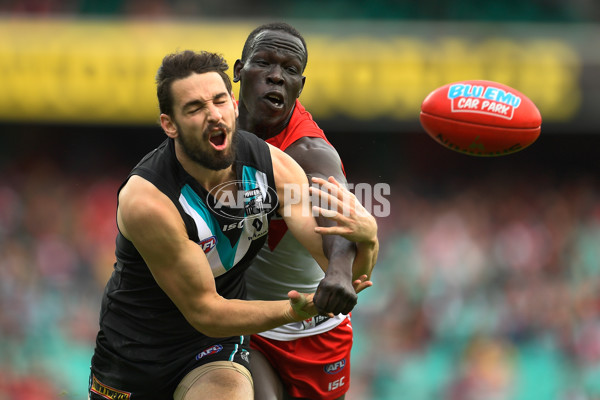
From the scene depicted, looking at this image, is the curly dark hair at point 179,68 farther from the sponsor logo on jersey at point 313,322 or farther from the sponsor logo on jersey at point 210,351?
the sponsor logo on jersey at point 313,322

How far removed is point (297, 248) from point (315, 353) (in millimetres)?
732

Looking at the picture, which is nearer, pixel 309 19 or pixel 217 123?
pixel 217 123

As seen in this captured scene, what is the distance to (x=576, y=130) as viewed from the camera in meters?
14.4

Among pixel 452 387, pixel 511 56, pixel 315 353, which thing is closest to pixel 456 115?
pixel 315 353

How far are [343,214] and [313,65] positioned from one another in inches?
390

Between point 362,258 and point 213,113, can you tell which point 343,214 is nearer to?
point 362,258

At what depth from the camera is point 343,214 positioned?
4.27 m

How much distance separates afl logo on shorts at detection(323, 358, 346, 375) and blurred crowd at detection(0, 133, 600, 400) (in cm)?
615

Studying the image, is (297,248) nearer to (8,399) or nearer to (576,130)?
(8,399)

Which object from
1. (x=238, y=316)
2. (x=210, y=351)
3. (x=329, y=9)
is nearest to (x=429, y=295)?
(x=329, y=9)

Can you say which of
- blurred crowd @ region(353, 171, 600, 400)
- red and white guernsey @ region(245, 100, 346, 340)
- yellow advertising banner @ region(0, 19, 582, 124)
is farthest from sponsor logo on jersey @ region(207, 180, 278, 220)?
yellow advertising banner @ region(0, 19, 582, 124)

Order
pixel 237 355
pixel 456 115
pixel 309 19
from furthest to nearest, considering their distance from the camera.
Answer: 1. pixel 309 19
2. pixel 456 115
3. pixel 237 355

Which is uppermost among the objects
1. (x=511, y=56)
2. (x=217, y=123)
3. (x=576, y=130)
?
(x=511, y=56)

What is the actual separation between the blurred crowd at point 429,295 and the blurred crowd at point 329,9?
3.11 m
